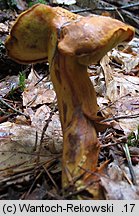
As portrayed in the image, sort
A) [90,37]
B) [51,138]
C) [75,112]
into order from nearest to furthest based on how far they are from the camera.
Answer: [90,37] < [75,112] < [51,138]

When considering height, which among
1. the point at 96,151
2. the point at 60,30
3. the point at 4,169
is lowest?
the point at 4,169

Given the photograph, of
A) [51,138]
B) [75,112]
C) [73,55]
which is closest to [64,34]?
[73,55]

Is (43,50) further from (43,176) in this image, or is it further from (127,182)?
(127,182)

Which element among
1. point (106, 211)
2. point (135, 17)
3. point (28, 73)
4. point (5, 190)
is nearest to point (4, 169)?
point (5, 190)

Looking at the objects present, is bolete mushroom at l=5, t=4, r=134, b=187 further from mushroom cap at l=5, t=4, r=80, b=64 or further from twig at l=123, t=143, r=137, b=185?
twig at l=123, t=143, r=137, b=185

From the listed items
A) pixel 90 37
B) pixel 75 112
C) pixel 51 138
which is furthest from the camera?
pixel 51 138

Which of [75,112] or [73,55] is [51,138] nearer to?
[75,112]

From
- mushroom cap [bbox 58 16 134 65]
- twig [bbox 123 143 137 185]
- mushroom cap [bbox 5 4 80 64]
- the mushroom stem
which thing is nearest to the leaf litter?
twig [bbox 123 143 137 185]
